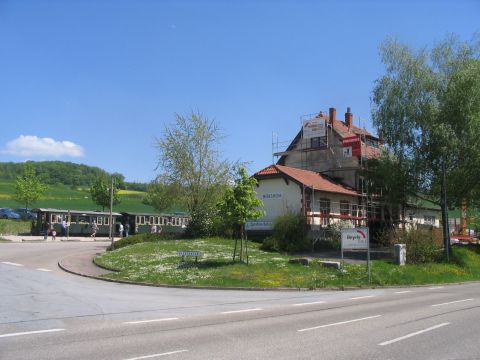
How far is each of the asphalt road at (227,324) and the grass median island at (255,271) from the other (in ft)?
6.49

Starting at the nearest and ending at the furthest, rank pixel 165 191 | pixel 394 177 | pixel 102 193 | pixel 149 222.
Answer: pixel 394 177
pixel 165 191
pixel 149 222
pixel 102 193

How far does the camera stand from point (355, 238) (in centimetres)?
2417

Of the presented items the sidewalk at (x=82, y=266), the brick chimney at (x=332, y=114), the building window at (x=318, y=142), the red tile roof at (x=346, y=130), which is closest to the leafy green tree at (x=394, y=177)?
the building window at (x=318, y=142)

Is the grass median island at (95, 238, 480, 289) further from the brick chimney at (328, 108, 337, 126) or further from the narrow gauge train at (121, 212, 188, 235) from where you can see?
the narrow gauge train at (121, 212, 188, 235)

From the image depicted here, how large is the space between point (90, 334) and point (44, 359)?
2125 mm

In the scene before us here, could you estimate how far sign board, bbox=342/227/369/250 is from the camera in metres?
23.9

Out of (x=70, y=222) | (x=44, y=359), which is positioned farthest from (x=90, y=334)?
(x=70, y=222)

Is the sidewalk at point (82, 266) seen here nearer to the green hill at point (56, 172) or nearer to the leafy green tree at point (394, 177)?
the leafy green tree at point (394, 177)

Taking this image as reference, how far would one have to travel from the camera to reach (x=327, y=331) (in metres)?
10.3

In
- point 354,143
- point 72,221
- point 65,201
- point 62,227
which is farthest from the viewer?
point 65,201

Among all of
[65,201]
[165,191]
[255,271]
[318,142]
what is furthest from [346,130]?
[65,201]

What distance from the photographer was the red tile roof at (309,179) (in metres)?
37.0

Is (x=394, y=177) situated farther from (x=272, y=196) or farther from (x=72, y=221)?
(x=72, y=221)

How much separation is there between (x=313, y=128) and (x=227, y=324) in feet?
117
